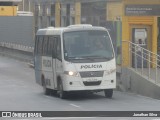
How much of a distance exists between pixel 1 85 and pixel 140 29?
725 centimetres

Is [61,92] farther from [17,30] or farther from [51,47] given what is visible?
[17,30]

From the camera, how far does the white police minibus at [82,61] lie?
23844mm

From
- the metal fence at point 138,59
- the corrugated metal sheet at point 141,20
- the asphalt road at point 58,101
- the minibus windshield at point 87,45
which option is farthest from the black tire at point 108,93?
the corrugated metal sheet at point 141,20

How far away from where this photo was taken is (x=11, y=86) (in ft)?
100

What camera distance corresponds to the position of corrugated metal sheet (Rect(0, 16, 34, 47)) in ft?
165

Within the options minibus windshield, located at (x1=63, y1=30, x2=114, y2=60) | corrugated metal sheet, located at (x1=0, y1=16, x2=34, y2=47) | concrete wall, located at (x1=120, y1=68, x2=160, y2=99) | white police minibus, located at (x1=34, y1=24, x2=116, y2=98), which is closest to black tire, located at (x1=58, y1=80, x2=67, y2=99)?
white police minibus, located at (x1=34, y1=24, x2=116, y2=98)

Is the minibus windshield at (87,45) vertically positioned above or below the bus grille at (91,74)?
above

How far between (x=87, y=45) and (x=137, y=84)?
4.39m

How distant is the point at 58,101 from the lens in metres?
23.7

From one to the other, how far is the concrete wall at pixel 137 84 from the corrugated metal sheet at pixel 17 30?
66.3ft

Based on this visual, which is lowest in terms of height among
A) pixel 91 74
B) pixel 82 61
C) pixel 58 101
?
pixel 58 101

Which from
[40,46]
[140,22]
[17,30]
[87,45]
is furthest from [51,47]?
[17,30]

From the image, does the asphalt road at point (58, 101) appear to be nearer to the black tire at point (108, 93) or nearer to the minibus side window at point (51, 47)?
the black tire at point (108, 93)

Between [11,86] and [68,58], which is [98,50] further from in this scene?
[11,86]
